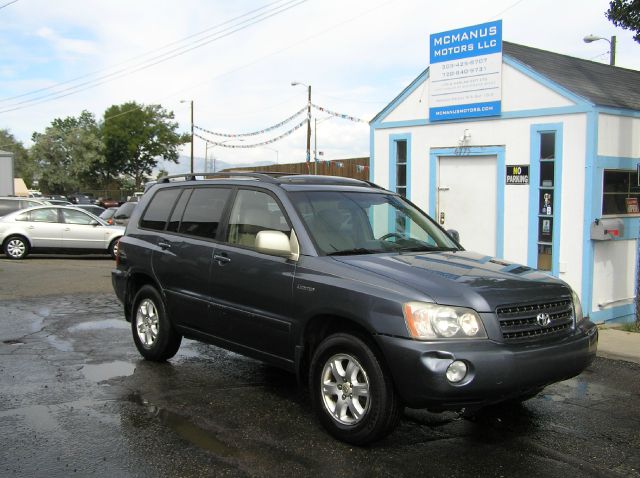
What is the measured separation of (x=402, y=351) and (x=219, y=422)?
1640mm

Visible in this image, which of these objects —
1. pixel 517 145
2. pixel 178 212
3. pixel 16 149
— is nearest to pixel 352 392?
pixel 178 212

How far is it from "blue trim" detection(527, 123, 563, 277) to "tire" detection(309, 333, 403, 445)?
19.1ft

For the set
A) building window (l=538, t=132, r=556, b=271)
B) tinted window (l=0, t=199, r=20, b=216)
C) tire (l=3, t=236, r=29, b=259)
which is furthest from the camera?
tinted window (l=0, t=199, r=20, b=216)

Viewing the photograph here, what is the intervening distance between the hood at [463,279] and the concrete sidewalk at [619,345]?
9.99 feet

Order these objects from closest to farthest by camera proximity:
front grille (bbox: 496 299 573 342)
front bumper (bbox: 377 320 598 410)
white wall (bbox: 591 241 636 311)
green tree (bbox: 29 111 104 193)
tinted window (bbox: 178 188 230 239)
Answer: front bumper (bbox: 377 320 598 410)
front grille (bbox: 496 299 573 342)
tinted window (bbox: 178 188 230 239)
white wall (bbox: 591 241 636 311)
green tree (bbox: 29 111 104 193)

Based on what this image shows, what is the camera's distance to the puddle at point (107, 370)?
5970mm

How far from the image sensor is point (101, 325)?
8.40 metres

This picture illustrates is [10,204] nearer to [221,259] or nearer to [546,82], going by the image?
[546,82]

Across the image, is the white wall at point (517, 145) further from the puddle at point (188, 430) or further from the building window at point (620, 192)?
the puddle at point (188, 430)

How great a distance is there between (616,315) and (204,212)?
266 inches

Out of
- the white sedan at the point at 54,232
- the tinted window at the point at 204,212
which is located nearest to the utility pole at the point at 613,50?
the white sedan at the point at 54,232

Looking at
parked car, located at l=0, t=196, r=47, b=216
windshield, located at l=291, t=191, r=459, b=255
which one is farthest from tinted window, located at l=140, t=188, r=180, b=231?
parked car, located at l=0, t=196, r=47, b=216

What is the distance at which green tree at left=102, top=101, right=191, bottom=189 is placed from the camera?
68.4m

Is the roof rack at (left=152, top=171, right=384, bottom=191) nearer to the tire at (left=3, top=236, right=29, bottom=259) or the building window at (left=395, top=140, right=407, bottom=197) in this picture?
the building window at (left=395, top=140, right=407, bottom=197)
